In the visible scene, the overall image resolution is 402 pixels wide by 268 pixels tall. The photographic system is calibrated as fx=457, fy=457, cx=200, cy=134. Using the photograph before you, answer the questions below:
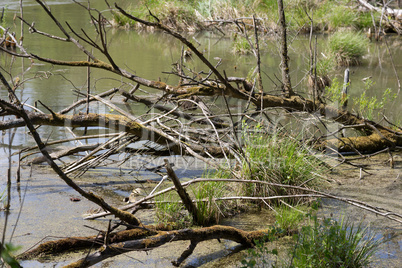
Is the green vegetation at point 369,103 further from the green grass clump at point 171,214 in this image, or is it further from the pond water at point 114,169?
the green grass clump at point 171,214

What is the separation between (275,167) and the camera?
13.6 ft

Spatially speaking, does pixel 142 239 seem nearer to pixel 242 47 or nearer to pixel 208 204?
pixel 208 204

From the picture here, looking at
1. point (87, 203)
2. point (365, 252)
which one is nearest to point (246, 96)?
point (87, 203)

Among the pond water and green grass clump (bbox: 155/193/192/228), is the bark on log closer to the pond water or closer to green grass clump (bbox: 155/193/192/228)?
the pond water

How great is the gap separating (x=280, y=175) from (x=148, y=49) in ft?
32.1

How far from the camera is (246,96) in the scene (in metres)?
4.81

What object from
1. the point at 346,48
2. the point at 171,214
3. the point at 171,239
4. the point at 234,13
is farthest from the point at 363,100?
the point at 234,13

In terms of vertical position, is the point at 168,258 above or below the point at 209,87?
below

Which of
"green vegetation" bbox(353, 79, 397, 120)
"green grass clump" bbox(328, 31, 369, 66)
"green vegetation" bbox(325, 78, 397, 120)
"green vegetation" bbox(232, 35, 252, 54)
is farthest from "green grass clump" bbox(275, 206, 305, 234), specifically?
"green vegetation" bbox(232, 35, 252, 54)

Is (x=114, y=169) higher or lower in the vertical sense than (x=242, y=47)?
lower

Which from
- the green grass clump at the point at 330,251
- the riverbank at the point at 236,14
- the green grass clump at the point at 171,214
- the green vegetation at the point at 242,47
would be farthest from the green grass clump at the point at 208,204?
the riverbank at the point at 236,14

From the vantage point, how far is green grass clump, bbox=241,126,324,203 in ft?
13.4

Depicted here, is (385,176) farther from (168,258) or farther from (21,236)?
(21,236)

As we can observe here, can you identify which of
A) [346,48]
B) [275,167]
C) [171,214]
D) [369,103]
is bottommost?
[171,214]
